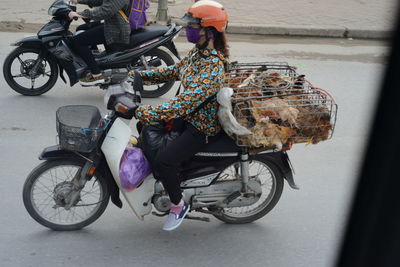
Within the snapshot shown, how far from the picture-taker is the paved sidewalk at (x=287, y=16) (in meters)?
10.2

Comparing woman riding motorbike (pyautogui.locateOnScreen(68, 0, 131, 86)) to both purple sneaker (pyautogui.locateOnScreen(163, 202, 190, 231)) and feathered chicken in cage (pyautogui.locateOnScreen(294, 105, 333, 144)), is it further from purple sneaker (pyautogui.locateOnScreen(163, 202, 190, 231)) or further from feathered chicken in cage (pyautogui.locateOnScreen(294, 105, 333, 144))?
feathered chicken in cage (pyautogui.locateOnScreen(294, 105, 333, 144))

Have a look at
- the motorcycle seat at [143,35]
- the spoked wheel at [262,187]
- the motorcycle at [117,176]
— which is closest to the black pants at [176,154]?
the motorcycle at [117,176]

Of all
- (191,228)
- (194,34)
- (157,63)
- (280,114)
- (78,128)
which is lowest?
(191,228)

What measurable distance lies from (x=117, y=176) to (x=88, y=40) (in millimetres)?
3304

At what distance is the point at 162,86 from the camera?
7035 millimetres

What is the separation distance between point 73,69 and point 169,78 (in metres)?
2.93

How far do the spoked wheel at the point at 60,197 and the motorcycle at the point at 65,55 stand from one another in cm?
269

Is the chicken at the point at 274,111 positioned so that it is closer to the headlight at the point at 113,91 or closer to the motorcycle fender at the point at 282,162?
the motorcycle fender at the point at 282,162

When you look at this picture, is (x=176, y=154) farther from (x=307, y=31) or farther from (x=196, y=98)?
(x=307, y=31)

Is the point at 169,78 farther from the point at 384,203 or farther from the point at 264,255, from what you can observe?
the point at 384,203

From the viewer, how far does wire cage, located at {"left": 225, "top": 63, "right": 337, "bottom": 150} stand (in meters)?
3.54

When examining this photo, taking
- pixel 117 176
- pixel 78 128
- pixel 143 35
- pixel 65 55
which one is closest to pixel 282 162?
pixel 117 176

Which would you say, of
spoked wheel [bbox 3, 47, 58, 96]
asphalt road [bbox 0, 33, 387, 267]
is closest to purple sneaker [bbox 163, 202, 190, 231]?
asphalt road [bbox 0, 33, 387, 267]

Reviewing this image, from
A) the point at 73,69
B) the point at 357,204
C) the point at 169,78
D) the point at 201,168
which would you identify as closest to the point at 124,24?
the point at 73,69
